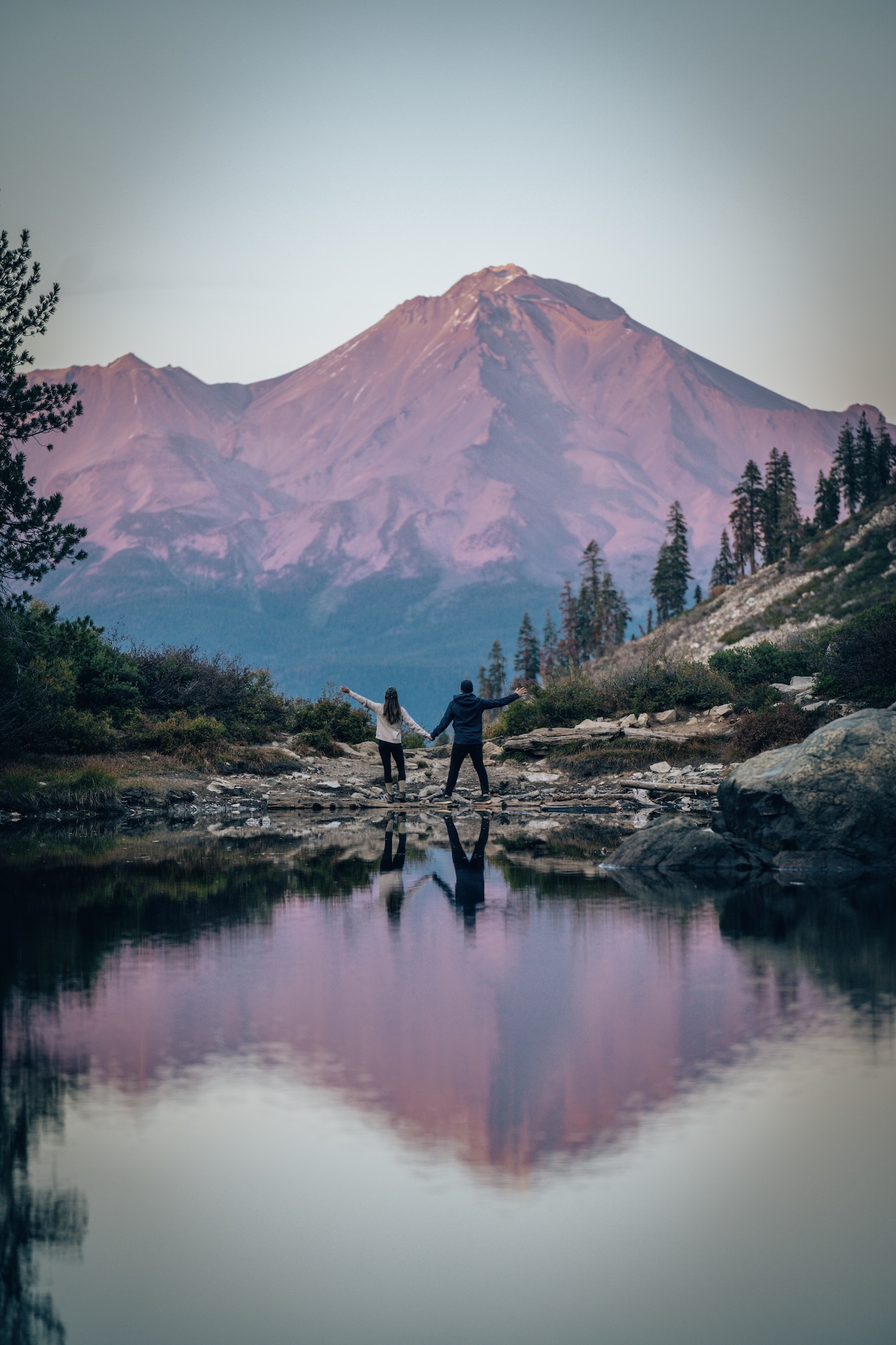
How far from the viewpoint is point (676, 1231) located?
5.41 meters

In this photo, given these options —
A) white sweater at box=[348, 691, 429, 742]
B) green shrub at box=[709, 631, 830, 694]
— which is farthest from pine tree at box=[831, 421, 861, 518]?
white sweater at box=[348, 691, 429, 742]

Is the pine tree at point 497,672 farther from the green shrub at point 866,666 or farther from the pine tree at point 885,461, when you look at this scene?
the green shrub at point 866,666

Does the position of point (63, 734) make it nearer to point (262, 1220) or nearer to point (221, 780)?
point (221, 780)

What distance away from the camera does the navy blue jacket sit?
22.9m

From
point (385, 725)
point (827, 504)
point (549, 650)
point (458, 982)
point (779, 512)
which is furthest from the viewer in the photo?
point (549, 650)

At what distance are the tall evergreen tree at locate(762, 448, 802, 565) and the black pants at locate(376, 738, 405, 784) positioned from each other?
7750 cm

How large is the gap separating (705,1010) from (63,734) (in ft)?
65.6

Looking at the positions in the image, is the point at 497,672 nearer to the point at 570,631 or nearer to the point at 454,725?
the point at 570,631

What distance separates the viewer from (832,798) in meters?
16.2

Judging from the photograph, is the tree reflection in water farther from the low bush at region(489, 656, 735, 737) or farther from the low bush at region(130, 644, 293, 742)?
the low bush at region(489, 656, 735, 737)

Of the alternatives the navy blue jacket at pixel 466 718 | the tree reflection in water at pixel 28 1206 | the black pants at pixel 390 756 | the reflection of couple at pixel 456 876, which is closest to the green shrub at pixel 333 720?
the black pants at pixel 390 756

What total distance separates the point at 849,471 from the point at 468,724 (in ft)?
288

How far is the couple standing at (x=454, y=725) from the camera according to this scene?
22.9 metres

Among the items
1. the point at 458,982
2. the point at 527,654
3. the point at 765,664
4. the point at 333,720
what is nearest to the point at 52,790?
the point at 333,720
